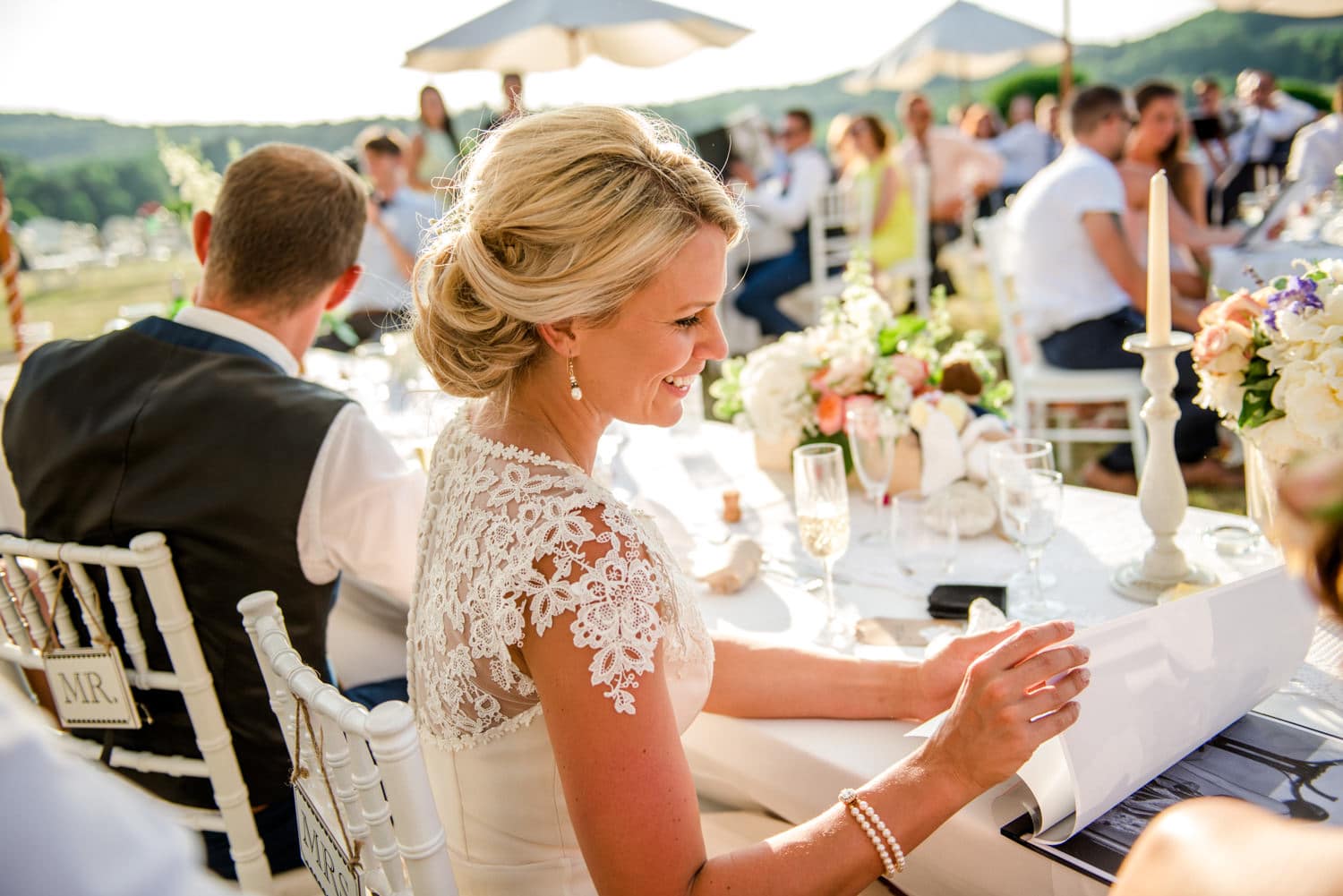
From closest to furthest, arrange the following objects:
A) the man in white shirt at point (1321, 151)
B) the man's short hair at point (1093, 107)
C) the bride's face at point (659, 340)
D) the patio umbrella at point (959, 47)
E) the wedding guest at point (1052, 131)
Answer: the bride's face at point (659, 340)
the man's short hair at point (1093, 107)
the man in white shirt at point (1321, 151)
the wedding guest at point (1052, 131)
the patio umbrella at point (959, 47)

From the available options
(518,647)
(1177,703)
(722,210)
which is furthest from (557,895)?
(722,210)

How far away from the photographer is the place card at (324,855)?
1048 mm

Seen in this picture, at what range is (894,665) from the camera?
4.43ft

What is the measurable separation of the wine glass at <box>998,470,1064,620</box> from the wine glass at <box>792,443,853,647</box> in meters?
0.26

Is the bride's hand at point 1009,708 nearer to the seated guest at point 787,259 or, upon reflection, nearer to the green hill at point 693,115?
the seated guest at point 787,259

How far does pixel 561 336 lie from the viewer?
1.29 meters

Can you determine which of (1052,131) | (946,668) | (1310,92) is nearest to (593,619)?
(946,668)

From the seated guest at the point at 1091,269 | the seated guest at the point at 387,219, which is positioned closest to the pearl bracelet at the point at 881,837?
the seated guest at the point at 1091,269

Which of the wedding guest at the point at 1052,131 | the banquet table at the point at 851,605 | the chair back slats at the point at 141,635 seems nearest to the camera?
the banquet table at the point at 851,605

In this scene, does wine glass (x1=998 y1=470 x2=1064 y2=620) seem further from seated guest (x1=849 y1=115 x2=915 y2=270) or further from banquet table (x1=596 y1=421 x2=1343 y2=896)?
seated guest (x1=849 y1=115 x2=915 y2=270)

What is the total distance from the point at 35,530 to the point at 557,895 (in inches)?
47.5

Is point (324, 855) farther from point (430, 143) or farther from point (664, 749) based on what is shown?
point (430, 143)

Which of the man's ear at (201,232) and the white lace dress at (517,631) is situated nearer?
the white lace dress at (517,631)

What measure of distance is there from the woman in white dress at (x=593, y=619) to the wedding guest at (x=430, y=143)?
19.9 feet
